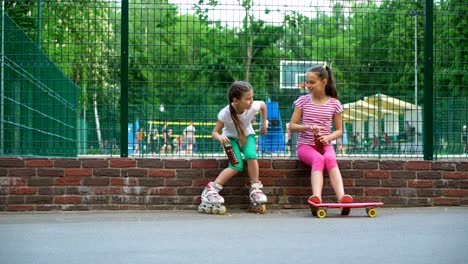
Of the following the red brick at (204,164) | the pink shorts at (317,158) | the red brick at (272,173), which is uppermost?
the pink shorts at (317,158)

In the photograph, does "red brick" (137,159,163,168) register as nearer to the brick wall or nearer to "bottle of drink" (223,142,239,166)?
the brick wall

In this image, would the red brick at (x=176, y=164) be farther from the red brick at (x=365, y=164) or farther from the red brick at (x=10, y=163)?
the red brick at (x=365, y=164)

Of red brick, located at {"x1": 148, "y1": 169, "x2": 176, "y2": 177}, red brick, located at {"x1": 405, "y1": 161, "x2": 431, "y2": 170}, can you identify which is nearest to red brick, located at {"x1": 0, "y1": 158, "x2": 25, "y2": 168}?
red brick, located at {"x1": 148, "y1": 169, "x2": 176, "y2": 177}

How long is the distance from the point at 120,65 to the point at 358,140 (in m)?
2.92

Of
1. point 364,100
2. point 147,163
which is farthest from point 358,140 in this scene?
point 147,163

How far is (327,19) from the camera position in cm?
986

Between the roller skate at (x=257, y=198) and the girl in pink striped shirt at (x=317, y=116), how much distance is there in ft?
1.98

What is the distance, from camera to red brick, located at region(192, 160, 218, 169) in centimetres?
956

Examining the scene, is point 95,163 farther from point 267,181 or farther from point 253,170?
point 267,181

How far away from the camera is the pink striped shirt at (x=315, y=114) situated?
9.28m

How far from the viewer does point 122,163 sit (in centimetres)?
945

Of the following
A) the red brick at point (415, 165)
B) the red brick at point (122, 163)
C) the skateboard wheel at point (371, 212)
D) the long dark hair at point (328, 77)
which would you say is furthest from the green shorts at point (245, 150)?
the red brick at point (415, 165)

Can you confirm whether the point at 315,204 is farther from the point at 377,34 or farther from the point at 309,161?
the point at 377,34

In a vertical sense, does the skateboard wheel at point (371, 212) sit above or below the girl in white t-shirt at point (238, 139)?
below
